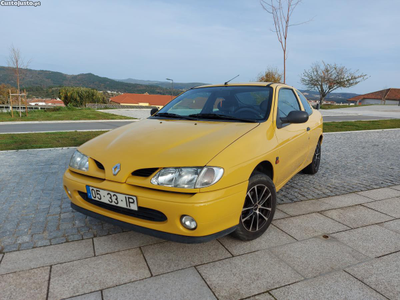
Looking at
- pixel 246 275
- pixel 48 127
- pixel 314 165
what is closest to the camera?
pixel 246 275

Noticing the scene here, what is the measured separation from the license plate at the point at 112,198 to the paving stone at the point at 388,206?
10.6ft

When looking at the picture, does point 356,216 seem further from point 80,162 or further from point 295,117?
point 80,162

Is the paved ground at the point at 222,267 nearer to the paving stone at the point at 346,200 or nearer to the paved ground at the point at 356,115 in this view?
the paving stone at the point at 346,200

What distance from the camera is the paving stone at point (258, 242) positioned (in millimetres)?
2588

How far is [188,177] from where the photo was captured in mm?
2152

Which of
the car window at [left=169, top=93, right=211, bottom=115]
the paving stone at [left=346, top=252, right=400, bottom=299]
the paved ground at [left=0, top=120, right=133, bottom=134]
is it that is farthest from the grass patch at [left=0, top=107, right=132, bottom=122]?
the paving stone at [left=346, top=252, right=400, bottom=299]

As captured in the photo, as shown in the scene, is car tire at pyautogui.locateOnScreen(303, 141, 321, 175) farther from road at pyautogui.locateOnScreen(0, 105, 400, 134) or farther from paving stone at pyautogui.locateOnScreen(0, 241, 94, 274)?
road at pyautogui.locateOnScreen(0, 105, 400, 134)

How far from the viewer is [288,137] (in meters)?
3.31

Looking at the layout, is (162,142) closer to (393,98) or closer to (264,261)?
(264,261)

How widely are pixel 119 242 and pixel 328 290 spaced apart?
6.08ft

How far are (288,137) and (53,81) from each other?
15419cm

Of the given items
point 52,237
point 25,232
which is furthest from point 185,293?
point 25,232

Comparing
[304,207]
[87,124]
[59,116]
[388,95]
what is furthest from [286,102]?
[388,95]

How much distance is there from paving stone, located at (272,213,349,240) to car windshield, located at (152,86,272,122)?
1.22 metres
